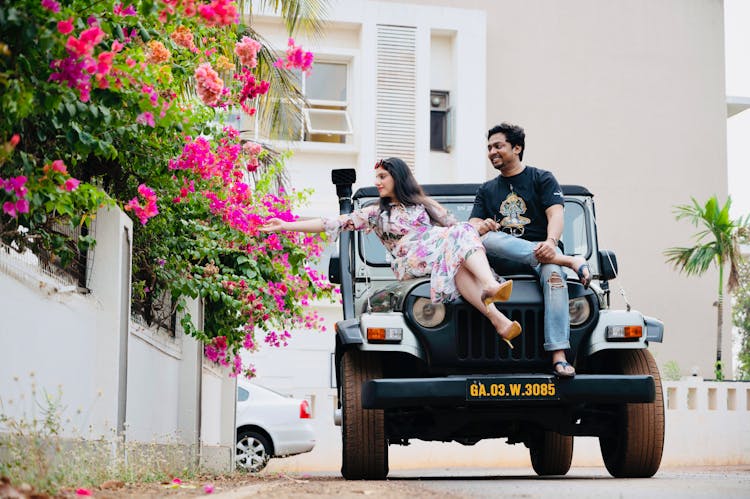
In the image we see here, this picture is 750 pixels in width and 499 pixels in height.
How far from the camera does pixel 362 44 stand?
82.0 ft

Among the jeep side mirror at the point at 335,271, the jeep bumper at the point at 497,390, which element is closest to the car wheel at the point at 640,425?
the jeep bumper at the point at 497,390

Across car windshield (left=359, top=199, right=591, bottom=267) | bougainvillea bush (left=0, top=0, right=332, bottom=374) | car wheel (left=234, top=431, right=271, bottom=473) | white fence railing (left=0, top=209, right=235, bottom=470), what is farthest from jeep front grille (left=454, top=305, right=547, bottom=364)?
car wheel (left=234, top=431, right=271, bottom=473)

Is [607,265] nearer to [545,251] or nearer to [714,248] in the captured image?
[545,251]

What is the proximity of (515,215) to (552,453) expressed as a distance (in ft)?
11.1

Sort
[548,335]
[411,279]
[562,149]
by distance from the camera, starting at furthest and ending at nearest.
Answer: [562,149], [411,279], [548,335]

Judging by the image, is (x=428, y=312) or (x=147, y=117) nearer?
(x=147, y=117)

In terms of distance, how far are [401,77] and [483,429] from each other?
1645 cm


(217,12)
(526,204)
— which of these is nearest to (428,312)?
(526,204)

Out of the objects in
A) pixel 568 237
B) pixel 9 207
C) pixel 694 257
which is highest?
pixel 694 257

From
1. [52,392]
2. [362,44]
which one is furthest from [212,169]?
[362,44]

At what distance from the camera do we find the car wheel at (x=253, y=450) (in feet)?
54.6

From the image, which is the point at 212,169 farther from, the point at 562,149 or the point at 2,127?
the point at 562,149

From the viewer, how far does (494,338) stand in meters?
8.32

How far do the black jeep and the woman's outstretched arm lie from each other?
26.6 inches
